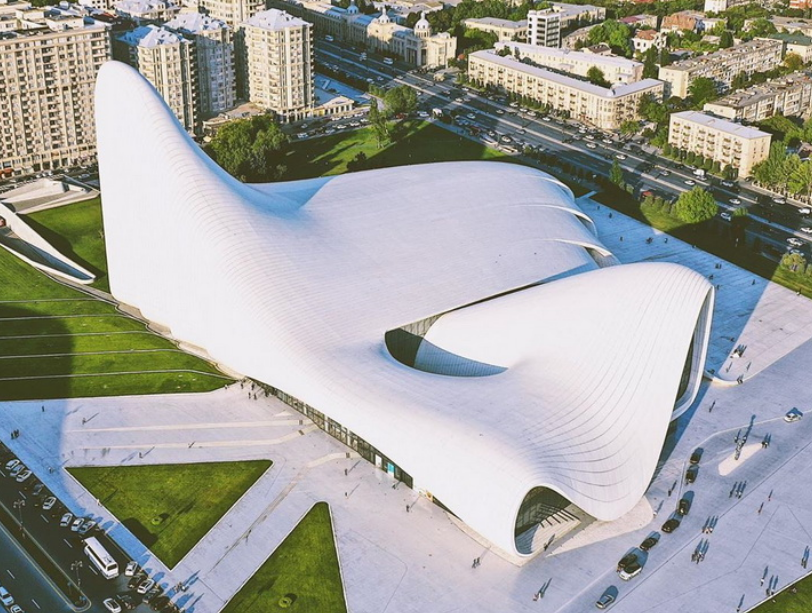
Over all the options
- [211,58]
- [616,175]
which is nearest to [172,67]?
[211,58]

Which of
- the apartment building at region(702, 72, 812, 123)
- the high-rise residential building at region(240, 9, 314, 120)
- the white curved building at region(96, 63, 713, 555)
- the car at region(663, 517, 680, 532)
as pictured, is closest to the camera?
the white curved building at region(96, 63, 713, 555)

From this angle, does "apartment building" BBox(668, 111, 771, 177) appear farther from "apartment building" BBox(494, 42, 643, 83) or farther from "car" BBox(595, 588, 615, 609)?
"car" BBox(595, 588, 615, 609)

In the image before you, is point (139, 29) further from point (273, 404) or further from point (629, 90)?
point (273, 404)

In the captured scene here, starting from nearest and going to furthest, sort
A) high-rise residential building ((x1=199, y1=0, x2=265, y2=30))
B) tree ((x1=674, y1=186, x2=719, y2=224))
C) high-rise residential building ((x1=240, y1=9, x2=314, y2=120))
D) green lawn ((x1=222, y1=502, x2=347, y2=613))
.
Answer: green lawn ((x1=222, y1=502, x2=347, y2=613))
tree ((x1=674, y1=186, x2=719, y2=224))
high-rise residential building ((x1=240, y1=9, x2=314, y2=120))
high-rise residential building ((x1=199, y1=0, x2=265, y2=30))

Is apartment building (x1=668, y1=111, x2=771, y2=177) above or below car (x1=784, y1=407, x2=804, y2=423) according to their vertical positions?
above

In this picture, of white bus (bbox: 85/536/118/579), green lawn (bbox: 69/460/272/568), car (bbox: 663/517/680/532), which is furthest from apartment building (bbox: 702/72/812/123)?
white bus (bbox: 85/536/118/579)

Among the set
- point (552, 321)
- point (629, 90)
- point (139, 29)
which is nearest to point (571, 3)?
point (629, 90)
